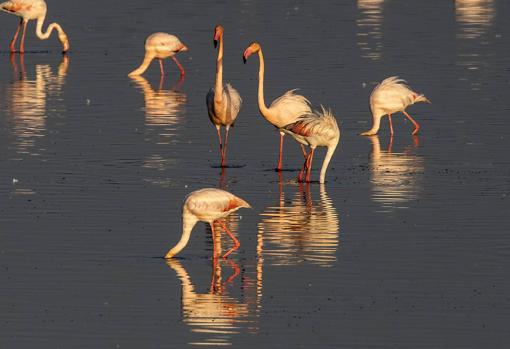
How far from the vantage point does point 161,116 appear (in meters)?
30.3

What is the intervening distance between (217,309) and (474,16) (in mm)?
36129

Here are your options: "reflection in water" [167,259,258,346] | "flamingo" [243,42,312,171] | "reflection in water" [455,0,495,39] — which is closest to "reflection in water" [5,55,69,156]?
"flamingo" [243,42,312,171]

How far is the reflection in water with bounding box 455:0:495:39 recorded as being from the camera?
45737 mm

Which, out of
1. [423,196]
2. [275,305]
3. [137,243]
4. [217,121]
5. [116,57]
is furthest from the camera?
[116,57]

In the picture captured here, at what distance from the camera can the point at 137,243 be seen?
62.4ft

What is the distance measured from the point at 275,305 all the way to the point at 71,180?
7.82 m

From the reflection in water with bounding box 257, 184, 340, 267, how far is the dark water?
1.5 inches

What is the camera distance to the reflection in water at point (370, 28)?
4044 cm

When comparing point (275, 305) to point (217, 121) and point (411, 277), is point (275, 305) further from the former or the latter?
point (217, 121)

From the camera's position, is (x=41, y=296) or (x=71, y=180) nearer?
(x=41, y=296)

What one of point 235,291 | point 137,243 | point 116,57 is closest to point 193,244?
point 137,243

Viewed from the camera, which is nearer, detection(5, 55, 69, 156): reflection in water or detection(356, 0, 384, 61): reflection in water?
detection(5, 55, 69, 156): reflection in water

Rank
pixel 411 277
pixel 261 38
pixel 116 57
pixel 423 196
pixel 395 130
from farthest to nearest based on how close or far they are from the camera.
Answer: pixel 261 38 → pixel 116 57 → pixel 395 130 → pixel 423 196 → pixel 411 277

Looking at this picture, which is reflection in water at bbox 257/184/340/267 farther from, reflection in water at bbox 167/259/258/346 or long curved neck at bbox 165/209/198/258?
long curved neck at bbox 165/209/198/258
